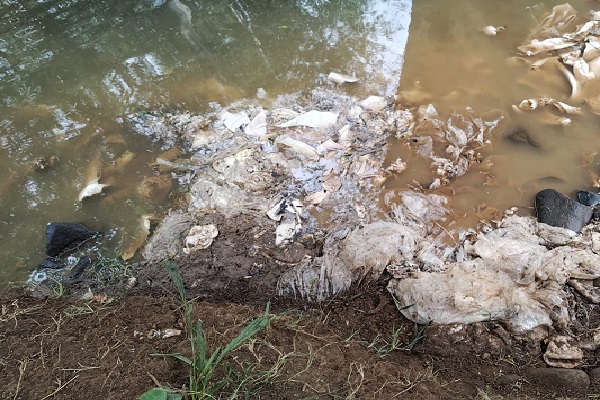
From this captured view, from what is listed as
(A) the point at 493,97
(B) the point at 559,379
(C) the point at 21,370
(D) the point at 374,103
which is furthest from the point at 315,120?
(C) the point at 21,370

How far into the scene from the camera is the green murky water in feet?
10.1

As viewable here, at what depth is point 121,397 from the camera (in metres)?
1.65

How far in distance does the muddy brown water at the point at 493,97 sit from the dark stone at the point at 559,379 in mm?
1090

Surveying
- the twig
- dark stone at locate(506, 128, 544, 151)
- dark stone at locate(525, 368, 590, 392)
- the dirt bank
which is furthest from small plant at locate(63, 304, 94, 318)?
dark stone at locate(506, 128, 544, 151)

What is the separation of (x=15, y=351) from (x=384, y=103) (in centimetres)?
313

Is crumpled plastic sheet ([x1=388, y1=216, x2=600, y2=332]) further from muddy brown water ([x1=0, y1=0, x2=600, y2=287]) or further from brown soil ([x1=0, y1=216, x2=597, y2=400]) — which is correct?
muddy brown water ([x1=0, y1=0, x2=600, y2=287])

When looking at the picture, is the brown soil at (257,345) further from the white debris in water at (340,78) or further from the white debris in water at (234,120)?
the white debris in water at (340,78)

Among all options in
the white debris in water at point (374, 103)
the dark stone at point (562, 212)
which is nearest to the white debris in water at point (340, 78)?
the white debris in water at point (374, 103)

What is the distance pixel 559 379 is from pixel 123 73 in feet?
13.7

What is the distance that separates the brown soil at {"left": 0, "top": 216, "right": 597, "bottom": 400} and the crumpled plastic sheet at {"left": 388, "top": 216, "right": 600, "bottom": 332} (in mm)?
74

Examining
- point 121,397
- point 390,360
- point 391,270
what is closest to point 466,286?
point 391,270

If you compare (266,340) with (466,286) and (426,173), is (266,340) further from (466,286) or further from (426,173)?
(426,173)

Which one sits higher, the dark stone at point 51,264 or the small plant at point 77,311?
Result: the small plant at point 77,311

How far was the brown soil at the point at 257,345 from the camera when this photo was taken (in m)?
1.74
